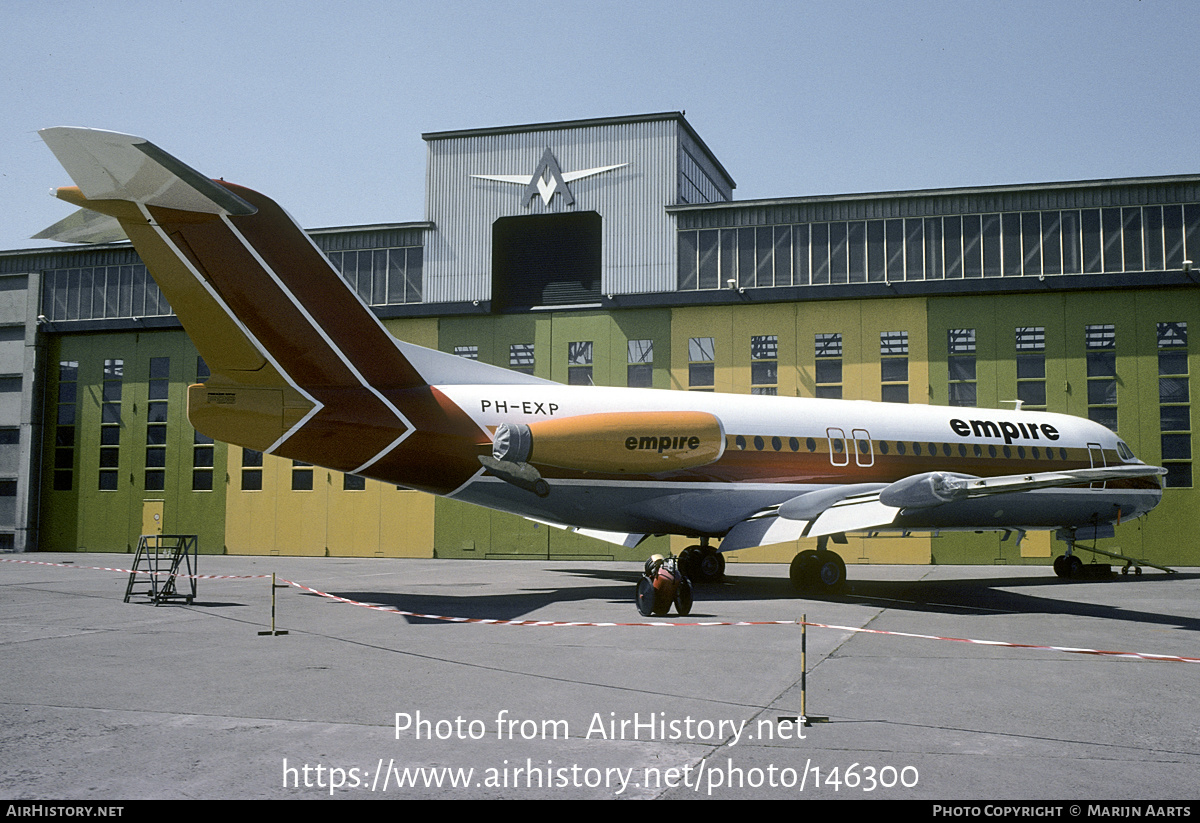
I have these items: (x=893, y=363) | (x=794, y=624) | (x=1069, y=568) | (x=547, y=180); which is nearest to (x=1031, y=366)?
(x=893, y=363)

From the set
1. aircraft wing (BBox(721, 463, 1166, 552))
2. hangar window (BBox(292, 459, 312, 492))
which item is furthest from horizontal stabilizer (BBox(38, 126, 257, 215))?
hangar window (BBox(292, 459, 312, 492))

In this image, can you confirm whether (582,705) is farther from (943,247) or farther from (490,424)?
(943,247)

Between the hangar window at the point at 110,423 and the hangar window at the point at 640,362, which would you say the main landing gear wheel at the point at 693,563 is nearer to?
the hangar window at the point at 640,362

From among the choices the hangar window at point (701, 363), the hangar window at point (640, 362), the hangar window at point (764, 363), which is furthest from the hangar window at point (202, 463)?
the hangar window at point (764, 363)

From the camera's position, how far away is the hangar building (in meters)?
30.3

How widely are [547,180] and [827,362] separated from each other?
12.1 metres

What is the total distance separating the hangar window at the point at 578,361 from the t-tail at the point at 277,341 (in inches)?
661

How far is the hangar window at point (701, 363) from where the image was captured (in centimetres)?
3244

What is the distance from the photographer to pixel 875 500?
17500mm

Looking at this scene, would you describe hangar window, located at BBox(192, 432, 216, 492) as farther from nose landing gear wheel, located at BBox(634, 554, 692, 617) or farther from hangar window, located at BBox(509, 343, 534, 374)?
nose landing gear wheel, located at BBox(634, 554, 692, 617)

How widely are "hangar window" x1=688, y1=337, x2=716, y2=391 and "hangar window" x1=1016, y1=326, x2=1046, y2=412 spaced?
33.3 feet
